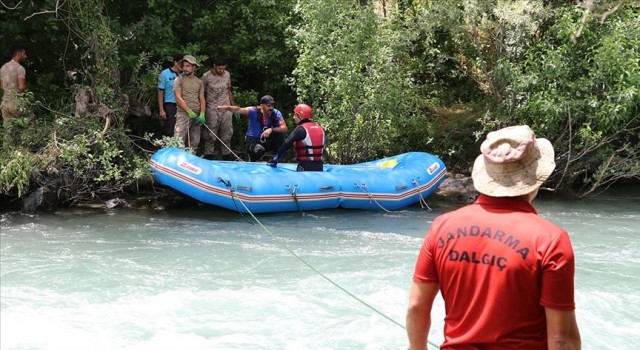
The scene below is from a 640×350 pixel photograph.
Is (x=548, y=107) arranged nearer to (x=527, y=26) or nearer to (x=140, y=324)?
(x=527, y=26)

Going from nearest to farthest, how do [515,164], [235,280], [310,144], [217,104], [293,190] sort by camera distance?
1. [515,164]
2. [235,280]
3. [293,190]
4. [310,144]
5. [217,104]

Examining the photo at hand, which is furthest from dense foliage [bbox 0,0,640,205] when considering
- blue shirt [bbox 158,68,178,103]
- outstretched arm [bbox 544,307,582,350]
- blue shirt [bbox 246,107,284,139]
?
outstretched arm [bbox 544,307,582,350]

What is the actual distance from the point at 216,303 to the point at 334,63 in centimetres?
584

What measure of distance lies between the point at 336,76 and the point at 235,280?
499cm

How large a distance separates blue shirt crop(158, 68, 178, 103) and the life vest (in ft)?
6.35

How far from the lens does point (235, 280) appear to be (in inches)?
237

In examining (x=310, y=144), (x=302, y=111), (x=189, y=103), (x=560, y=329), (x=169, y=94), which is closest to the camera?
(x=560, y=329)

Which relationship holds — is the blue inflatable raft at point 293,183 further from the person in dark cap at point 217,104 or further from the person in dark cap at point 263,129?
the person in dark cap at point 217,104

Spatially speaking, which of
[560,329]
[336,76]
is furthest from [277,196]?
[560,329]

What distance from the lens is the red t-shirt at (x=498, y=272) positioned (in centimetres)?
198

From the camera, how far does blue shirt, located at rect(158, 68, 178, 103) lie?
9836 mm

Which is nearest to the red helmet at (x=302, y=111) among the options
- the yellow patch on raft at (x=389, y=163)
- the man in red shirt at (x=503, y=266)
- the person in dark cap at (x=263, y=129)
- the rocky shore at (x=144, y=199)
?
the person in dark cap at (x=263, y=129)

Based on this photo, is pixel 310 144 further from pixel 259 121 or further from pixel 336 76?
pixel 336 76

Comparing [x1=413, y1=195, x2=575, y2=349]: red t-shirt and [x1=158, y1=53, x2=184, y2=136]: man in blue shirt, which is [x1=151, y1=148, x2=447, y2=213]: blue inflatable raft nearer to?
A: [x1=158, y1=53, x2=184, y2=136]: man in blue shirt
